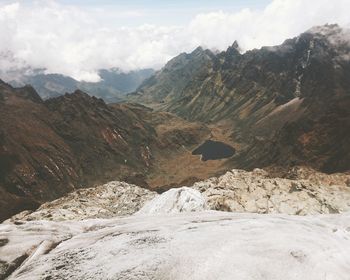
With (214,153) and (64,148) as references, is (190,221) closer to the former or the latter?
(64,148)

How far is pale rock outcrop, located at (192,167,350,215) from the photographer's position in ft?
143

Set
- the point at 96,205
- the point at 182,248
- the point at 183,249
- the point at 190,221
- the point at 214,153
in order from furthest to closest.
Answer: the point at 214,153 < the point at 96,205 < the point at 190,221 < the point at 182,248 < the point at 183,249

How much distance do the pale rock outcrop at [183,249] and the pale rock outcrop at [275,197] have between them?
19.7 meters

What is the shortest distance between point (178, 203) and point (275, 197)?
19.3 m

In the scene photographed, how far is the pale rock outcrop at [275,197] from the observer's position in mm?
43594

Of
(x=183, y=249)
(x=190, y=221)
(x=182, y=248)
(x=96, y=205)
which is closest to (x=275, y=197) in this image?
(x=96, y=205)

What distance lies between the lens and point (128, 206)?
46688 mm

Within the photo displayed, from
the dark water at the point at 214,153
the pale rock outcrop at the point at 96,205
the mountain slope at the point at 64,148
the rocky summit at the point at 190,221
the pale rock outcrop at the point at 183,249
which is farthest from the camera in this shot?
the dark water at the point at 214,153

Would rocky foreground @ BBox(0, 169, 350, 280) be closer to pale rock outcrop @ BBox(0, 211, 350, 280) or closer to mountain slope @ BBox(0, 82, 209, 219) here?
pale rock outcrop @ BBox(0, 211, 350, 280)

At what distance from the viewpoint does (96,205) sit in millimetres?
46750

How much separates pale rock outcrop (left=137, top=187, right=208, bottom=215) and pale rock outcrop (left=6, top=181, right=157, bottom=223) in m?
11.3

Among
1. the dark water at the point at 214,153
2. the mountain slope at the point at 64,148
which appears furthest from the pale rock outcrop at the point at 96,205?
the dark water at the point at 214,153

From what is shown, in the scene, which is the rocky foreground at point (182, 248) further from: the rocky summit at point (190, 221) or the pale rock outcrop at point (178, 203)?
the pale rock outcrop at point (178, 203)

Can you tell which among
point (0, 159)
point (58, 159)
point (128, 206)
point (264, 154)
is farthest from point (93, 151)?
point (128, 206)
